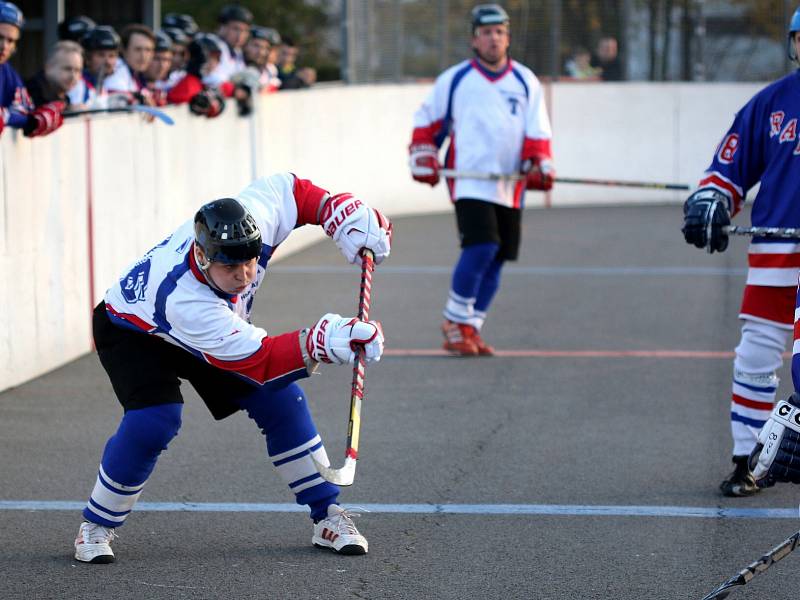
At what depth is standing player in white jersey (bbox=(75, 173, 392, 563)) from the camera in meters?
4.22

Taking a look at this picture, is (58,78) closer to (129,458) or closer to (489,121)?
(489,121)

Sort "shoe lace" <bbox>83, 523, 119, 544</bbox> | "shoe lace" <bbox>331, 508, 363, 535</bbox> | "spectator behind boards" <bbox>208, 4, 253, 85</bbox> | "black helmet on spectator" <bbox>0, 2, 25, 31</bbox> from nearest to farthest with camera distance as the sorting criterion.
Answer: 1. "shoe lace" <bbox>83, 523, 119, 544</bbox>
2. "shoe lace" <bbox>331, 508, 363, 535</bbox>
3. "black helmet on spectator" <bbox>0, 2, 25, 31</bbox>
4. "spectator behind boards" <bbox>208, 4, 253, 85</bbox>

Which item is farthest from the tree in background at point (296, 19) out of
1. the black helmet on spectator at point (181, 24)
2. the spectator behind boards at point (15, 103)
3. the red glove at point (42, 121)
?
the red glove at point (42, 121)

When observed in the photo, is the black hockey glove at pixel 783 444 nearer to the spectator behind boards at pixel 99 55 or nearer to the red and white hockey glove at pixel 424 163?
the red and white hockey glove at pixel 424 163

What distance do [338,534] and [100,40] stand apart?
5.28 metres

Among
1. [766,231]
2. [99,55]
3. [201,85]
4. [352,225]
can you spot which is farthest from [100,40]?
[766,231]

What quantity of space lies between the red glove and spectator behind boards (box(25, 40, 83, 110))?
91cm

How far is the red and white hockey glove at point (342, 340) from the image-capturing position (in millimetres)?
4172

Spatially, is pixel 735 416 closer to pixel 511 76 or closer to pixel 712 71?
pixel 511 76

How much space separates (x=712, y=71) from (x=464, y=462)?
40.5 feet

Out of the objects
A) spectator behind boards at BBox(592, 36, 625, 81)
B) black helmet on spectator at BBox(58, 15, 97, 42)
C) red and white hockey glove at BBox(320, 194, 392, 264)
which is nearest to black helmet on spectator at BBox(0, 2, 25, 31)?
black helmet on spectator at BBox(58, 15, 97, 42)

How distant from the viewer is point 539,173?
8.21m

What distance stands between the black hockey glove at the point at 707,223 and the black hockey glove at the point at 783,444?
1.57 m

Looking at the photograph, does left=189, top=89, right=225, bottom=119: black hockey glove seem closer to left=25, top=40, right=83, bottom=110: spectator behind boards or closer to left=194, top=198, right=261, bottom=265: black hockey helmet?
left=25, top=40, right=83, bottom=110: spectator behind boards
